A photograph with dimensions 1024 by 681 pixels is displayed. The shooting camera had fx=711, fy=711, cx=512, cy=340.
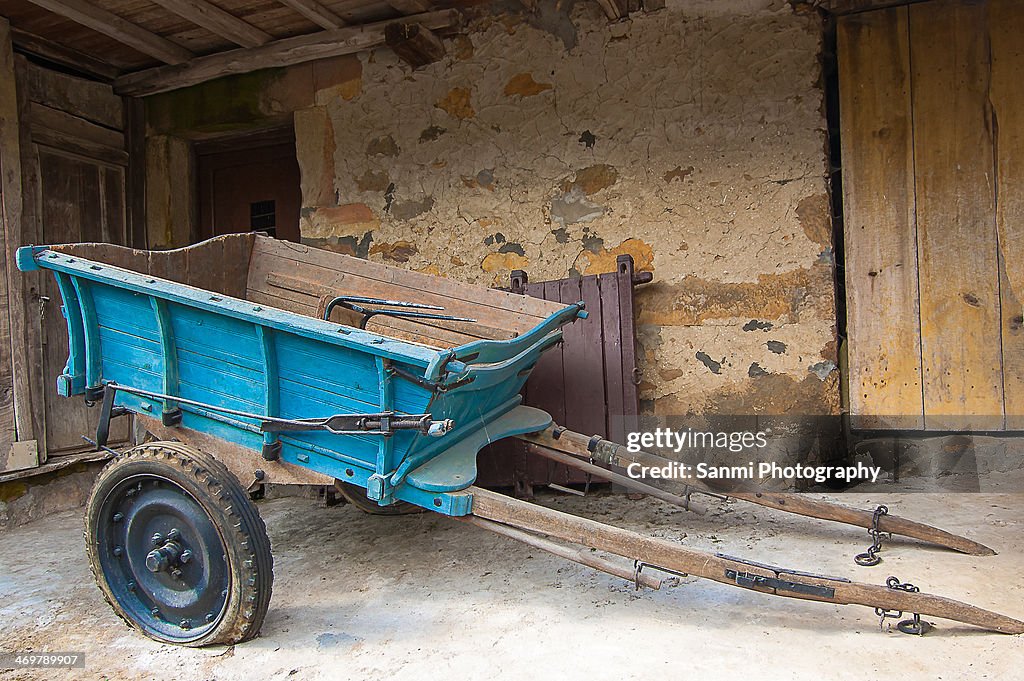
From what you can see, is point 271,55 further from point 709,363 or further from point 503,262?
point 709,363

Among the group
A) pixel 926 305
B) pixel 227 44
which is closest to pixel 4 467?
pixel 227 44

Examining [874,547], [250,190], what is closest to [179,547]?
[874,547]

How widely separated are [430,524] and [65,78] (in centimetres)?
363

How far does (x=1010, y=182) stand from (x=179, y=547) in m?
3.95

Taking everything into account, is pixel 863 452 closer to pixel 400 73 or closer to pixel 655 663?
pixel 655 663

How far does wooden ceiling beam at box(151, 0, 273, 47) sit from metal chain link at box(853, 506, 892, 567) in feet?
13.2

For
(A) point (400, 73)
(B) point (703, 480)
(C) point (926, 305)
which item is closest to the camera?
(C) point (926, 305)

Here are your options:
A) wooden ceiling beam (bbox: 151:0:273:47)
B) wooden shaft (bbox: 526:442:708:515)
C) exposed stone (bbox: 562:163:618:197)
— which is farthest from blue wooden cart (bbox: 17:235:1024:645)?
wooden ceiling beam (bbox: 151:0:273:47)

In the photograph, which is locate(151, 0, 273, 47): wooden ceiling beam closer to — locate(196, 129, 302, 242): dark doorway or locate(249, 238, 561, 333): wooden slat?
locate(196, 129, 302, 242): dark doorway

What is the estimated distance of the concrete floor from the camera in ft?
6.79

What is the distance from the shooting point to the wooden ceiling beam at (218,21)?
3695 mm

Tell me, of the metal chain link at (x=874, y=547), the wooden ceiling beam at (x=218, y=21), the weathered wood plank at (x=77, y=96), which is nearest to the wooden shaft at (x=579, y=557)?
the metal chain link at (x=874, y=547)

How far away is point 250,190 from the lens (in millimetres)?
5156

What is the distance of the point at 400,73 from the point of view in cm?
433
